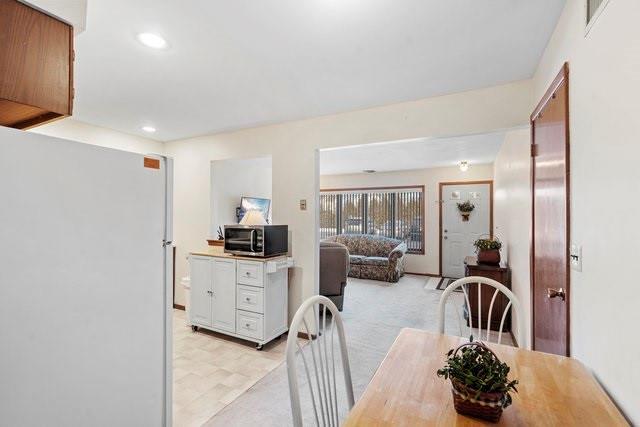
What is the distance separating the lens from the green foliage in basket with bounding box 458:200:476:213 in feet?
20.9

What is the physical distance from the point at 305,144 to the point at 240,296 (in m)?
1.76

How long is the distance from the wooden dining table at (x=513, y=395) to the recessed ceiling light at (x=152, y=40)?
210 centimetres

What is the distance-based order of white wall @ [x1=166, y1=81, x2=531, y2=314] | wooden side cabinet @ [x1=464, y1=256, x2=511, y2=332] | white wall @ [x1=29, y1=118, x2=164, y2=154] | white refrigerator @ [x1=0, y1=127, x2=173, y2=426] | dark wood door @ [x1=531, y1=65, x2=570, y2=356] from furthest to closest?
1. wooden side cabinet @ [x1=464, y1=256, x2=511, y2=332]
2. white wall @ [x1=29, y1=118, x2=164, y2=154]
3. white wall @ [x1=166, y1=81, x2=531, y2=314]
4. dark wood door @ [x1=531, y1=65, x2=570, y2=356]
5. white refrigerator @ [x1=0, y1=127, x2=173, y2=426]

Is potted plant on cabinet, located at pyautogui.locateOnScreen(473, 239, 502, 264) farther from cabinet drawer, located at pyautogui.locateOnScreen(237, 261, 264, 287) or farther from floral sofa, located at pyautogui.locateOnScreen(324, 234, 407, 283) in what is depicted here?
cabinet drawer, located at pyautogui.locateOnScreen(237, 261, 264, 287)

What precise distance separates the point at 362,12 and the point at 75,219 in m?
1.60

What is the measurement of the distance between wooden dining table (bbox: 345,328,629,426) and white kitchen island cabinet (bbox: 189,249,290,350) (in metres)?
2.06

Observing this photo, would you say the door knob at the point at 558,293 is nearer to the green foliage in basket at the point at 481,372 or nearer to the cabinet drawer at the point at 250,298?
the green foliage in basket at the point at 481,372

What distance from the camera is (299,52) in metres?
2.01

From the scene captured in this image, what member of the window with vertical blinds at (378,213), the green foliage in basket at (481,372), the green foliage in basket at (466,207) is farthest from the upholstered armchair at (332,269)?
the green foliage in basket at (466,207)

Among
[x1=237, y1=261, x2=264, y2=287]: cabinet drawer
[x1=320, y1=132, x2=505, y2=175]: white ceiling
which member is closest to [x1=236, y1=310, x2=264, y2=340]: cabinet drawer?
[x1=237, y1=261, x2=264, y2=287]: cabinet drawer

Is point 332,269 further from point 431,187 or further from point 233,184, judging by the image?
point 431,187

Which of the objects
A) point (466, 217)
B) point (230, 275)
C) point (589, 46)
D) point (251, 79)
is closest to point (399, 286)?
point (466, 217)

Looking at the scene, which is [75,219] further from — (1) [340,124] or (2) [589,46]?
(1) [340,124]

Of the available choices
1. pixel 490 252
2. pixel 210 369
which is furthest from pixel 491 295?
pixel 210 369
